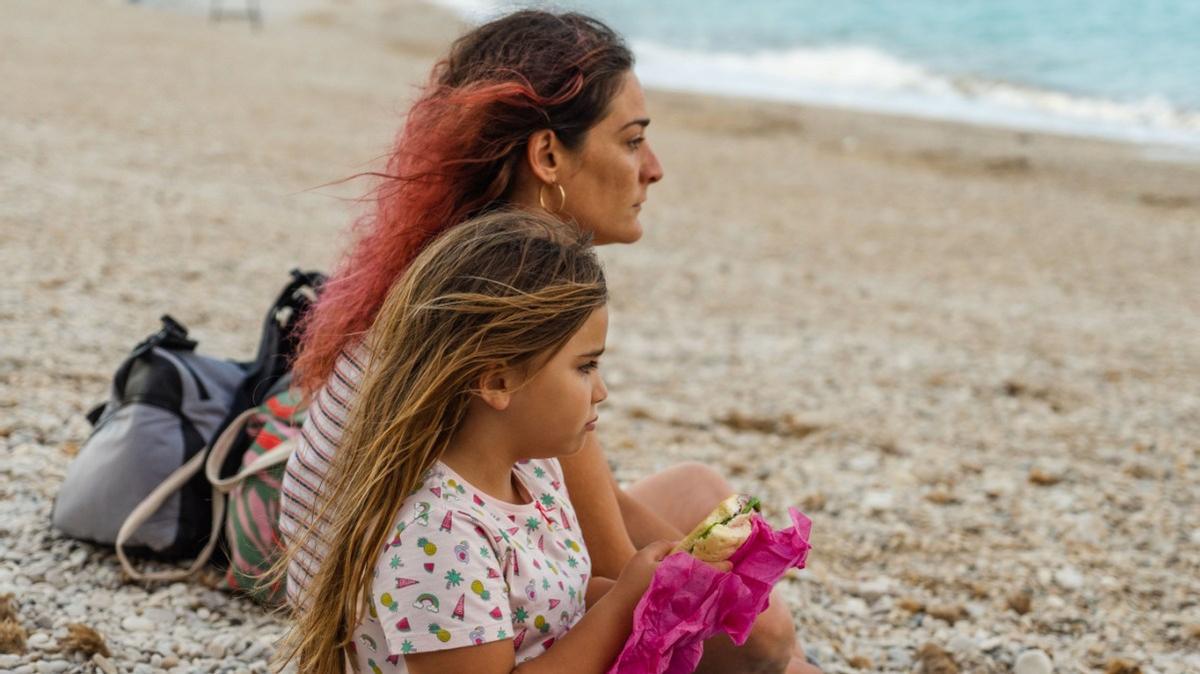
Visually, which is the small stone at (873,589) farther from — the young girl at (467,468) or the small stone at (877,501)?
the young girl at (467,468)

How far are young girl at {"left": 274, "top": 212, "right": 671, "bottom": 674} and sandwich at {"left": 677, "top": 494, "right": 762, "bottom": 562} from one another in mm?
69

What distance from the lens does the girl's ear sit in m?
2.07

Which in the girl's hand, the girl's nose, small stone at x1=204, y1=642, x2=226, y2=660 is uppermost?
the girl's nose

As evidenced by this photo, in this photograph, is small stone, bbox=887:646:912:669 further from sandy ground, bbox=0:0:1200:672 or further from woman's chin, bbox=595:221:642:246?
woman's chin, bbox=595:221:642:246

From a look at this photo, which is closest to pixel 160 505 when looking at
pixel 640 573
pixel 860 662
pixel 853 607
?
pixel 640 573

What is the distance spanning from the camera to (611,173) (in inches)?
115

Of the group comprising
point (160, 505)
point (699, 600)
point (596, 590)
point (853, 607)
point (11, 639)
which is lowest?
point (853, 607)

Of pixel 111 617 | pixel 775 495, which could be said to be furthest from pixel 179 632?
pixel 775 495

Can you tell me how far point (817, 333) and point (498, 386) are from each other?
5.44 meters

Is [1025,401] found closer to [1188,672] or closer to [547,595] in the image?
[1188,672]

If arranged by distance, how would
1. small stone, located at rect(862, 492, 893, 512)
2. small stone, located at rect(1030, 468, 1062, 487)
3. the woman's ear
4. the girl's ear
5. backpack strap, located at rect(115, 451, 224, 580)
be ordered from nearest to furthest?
1. the girl's ear
2. the woman's ear
3. backpack strap, located at rect(115, 451, 224, 580)
4. small stone, located at rect(862, 492, 893, 512)
5. small stone, located at rect(1030, 468, 1062, 487)

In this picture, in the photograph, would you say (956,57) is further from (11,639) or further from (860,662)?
(11,639)

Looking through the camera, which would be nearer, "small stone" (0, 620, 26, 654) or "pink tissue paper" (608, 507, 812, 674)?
"pink tissue paper" (608, 507, 812, 674)

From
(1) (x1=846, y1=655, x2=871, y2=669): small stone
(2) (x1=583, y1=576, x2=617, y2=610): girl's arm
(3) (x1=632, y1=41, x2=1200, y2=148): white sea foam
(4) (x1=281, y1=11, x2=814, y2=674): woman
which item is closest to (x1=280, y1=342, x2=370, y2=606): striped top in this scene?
(4) (x1=281, y1=11, x2=814, y2=674): woman
